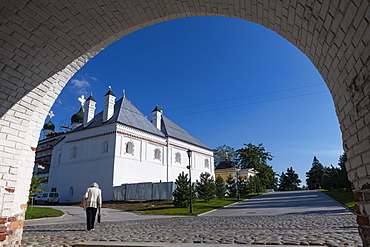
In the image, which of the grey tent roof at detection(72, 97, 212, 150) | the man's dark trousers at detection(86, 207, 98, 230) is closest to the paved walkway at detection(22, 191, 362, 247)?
the man's dark trousers at detection(86, 207, 98, 230)

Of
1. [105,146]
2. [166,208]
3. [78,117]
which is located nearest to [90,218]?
[166,208]

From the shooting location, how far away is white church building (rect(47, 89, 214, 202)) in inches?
1235

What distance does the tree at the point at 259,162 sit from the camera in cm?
6211

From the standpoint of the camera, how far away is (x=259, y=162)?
2714 inches

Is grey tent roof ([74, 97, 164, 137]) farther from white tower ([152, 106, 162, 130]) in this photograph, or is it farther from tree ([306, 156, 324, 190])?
tree ([306, 156, 324, 190])

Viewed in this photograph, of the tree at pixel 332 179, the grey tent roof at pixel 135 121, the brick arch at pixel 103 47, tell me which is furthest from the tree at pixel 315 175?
the brick arch at pixel 103 47

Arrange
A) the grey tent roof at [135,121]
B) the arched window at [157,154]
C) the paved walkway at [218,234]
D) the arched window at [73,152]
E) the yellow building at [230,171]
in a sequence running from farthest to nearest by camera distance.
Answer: the yellow building at [230,171] → the arched window at [157,154] → the arched window at [73,152] → the grey tent roof at [135,121] → the paved walkway at [218,234]

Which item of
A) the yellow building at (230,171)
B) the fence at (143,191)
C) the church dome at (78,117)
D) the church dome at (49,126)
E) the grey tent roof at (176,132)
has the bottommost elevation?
the fence at (143,191)

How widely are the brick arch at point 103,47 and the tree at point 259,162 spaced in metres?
59.8

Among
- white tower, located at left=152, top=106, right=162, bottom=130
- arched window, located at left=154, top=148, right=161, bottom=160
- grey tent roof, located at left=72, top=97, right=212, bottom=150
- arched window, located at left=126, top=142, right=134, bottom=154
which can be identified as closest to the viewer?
arched window, located at left=126, top=142, right=134, bottom=154

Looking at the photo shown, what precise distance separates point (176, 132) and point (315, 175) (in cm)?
6042

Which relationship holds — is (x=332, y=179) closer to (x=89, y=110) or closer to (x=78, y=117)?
(x=89, y=110)

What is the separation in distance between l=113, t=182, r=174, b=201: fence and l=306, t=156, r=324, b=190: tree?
226 ft

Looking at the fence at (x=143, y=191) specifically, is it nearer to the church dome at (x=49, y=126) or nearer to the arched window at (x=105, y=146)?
the arched window at (x=105, y=146)
